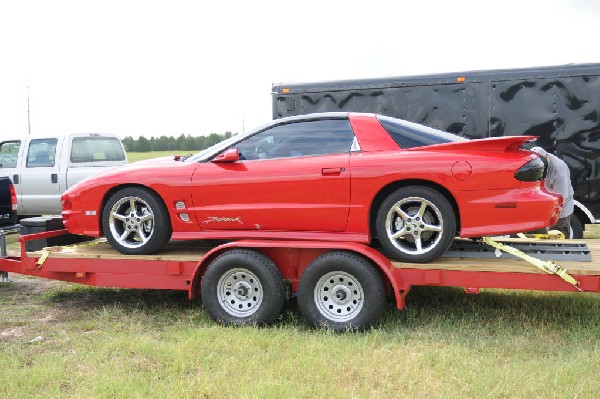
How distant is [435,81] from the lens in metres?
8.72

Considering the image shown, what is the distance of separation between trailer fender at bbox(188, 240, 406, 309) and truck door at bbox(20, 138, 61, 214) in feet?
21.9

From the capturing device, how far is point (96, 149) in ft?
38.1

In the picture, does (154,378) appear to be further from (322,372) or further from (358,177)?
(358,177)

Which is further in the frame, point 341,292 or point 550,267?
point 341,292

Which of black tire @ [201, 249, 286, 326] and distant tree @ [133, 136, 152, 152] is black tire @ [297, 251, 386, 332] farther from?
distant tree @ [133, 136, 152, 152]

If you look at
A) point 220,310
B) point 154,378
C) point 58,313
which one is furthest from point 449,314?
point 58,313

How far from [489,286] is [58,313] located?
13.3 feet

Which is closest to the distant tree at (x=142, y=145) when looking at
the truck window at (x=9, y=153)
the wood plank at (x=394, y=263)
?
the truck window at (x=9, y=153)


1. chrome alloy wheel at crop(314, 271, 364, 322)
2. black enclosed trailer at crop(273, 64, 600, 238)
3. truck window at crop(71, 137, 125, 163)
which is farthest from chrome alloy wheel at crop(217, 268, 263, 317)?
truck window at crop(71, 137, 125, 163)

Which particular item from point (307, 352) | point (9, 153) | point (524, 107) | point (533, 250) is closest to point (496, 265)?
point (533, 250)

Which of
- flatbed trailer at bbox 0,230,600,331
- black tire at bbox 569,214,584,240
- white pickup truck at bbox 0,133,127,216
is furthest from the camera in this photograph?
white pickup truck at bbox 0,133,127,216

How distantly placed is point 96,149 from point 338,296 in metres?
7.69

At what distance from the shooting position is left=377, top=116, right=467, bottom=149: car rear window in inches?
210

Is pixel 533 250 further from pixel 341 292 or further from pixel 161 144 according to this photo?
pixel 161 144
